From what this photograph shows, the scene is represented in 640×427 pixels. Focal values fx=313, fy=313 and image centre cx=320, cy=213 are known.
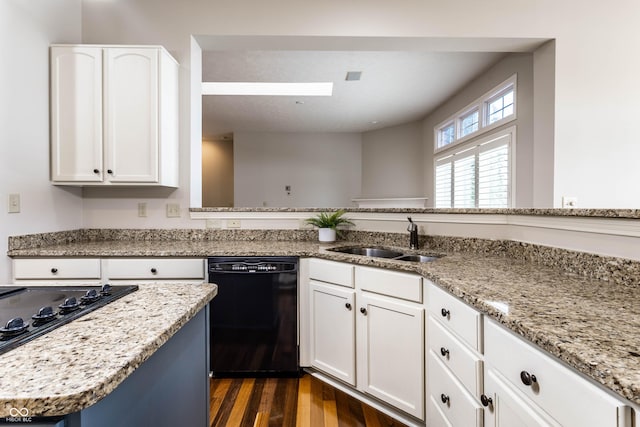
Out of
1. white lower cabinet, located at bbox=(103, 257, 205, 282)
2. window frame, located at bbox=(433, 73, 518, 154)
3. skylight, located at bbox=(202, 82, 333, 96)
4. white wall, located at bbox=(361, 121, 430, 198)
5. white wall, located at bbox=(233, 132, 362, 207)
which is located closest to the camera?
white lower cabinet, located at bbox=(103, 257, 205, 282)

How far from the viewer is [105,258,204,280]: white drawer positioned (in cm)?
191

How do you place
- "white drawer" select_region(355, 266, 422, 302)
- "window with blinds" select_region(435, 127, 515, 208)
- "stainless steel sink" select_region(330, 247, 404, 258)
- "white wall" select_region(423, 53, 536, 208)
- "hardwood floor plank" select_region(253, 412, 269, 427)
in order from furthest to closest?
"window with blinds" select_region(435, 127, 515, 208)
"white wall" select_region(423, 53, 536, 208)
"stainless steel sink" select_region(330, 247, 404, 258)
"hardwood floor plank" select_region(253, 412, 269, 427)
"white drawer" select_region(355, 266, 422, 302)

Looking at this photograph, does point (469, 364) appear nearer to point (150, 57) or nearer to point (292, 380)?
point (292, 380)

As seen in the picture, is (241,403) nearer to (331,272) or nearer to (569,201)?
(331,272)

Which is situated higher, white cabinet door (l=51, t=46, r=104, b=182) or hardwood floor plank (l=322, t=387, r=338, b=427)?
white cabinet door (l=51, t=46, r=104, b=182)

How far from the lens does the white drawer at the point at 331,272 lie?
179 centimetres

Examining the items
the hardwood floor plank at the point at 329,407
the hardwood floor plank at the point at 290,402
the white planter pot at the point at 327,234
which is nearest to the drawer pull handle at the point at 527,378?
the hardwood floor plank at the point at 329,407

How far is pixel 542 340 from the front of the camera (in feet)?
2.21

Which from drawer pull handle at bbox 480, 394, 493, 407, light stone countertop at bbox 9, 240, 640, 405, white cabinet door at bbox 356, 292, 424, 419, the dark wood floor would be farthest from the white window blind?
drawer pull handle at bbox 480, 394, 493, 407

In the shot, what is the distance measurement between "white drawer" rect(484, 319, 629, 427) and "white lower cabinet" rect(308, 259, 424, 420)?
23.8 inches

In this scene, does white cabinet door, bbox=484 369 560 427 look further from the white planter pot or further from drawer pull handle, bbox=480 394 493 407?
the white planter pot

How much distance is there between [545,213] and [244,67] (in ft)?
11.2

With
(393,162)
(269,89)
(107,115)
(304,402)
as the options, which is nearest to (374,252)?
(304,402)

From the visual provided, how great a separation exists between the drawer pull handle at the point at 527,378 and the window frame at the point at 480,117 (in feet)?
10.7
